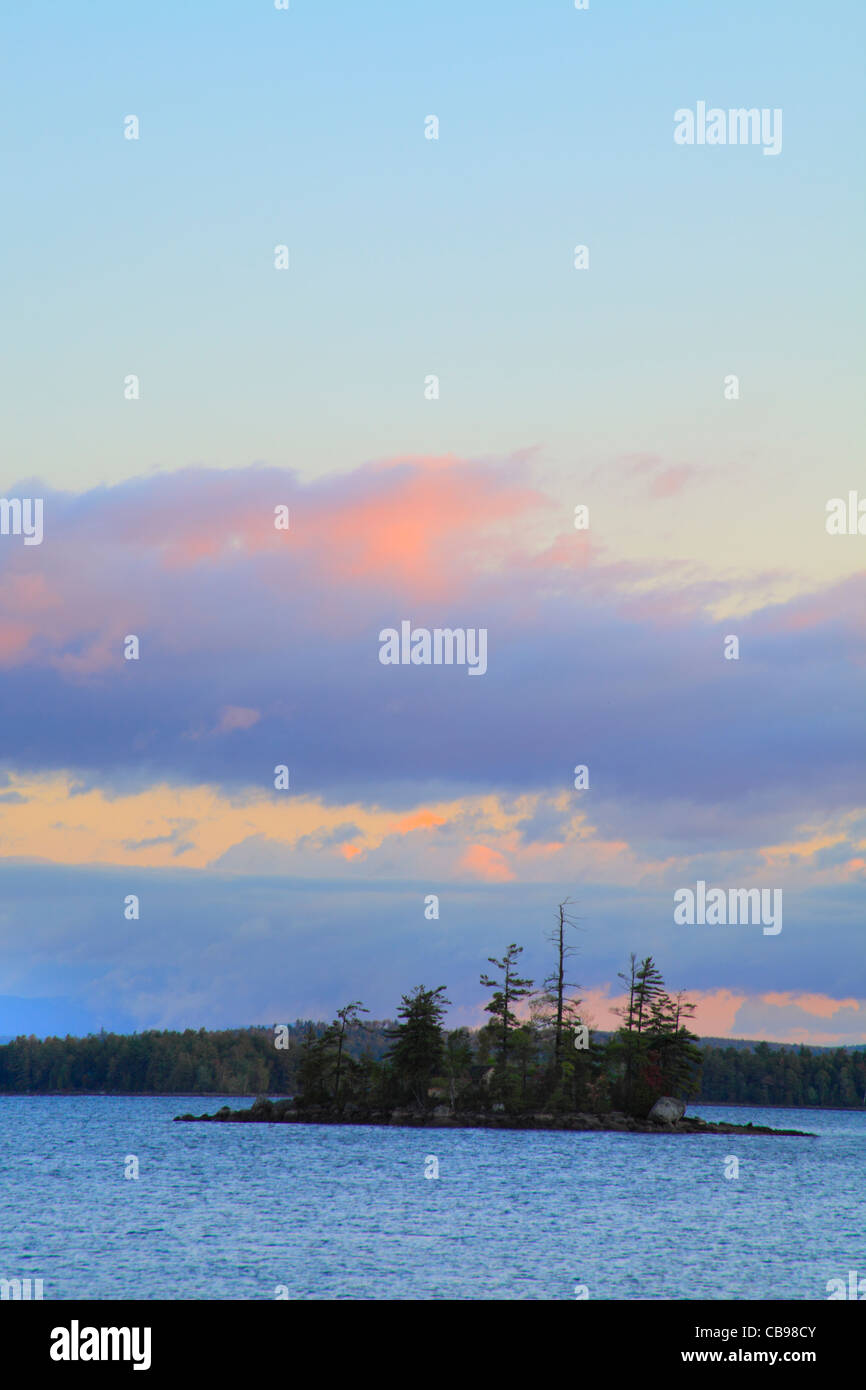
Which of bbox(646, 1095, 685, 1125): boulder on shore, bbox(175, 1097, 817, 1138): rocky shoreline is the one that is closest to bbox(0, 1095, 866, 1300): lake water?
bbox(175, 1097, 817, 1138): rocky shoreline

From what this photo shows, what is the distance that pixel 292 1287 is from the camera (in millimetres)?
39750

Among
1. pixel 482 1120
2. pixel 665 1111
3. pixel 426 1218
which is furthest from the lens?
pixel 665 1111

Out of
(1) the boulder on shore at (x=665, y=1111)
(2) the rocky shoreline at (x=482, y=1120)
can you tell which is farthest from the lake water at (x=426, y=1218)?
(1) the boulder on shore at (x=665, y=1111)

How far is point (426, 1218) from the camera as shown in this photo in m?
55.6

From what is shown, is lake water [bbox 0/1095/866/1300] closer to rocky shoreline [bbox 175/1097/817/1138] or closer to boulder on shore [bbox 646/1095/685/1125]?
rocky shoreline [bbox 175/1097/817/1138]

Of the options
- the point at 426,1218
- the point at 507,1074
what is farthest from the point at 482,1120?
the point at 426,1218

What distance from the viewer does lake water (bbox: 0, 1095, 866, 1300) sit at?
41438mm

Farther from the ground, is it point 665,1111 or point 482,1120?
point 665,1111

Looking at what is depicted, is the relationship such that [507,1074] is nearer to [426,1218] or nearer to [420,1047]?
[420,1047]
